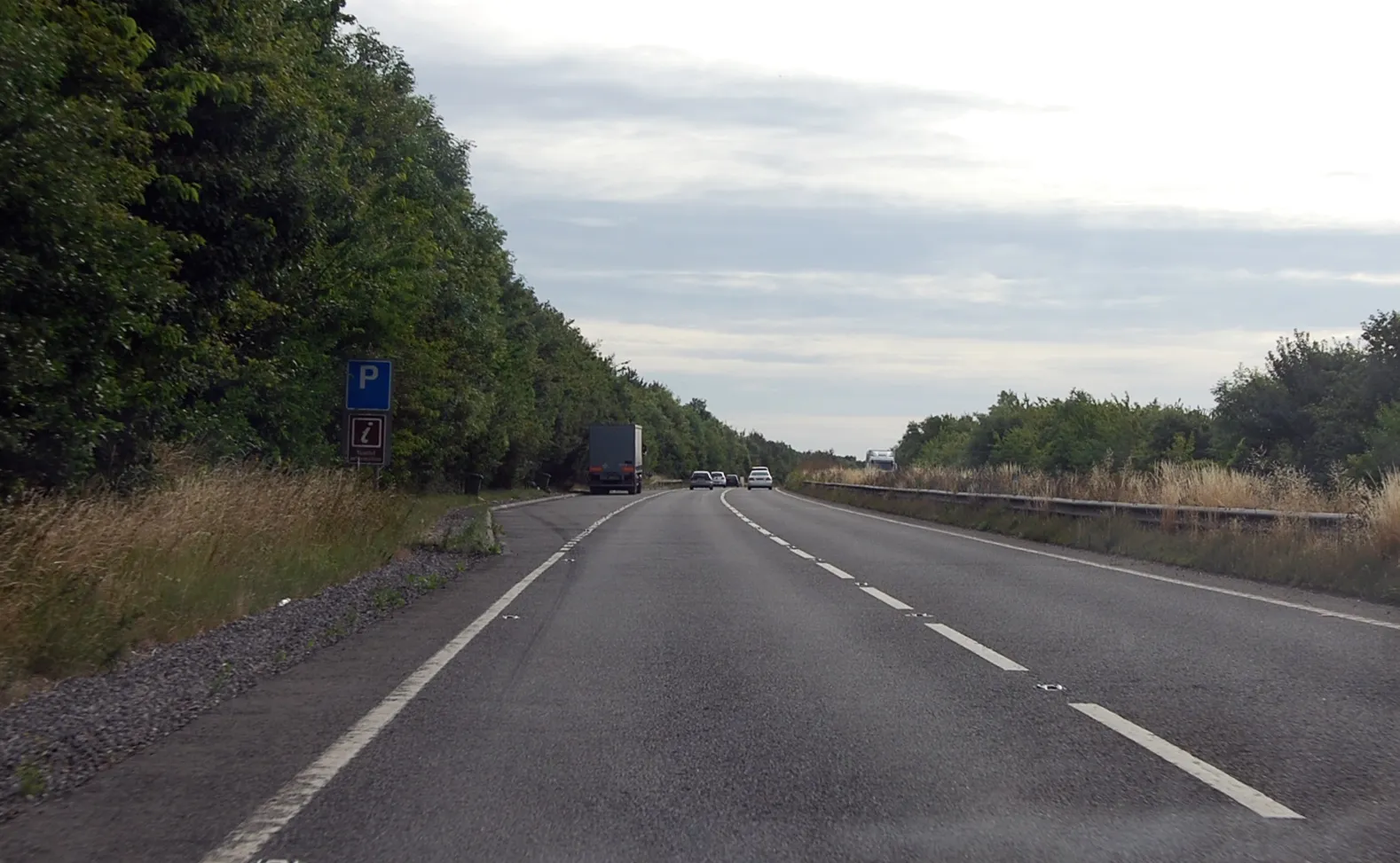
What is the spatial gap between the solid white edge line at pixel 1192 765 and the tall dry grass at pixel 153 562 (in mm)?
6453

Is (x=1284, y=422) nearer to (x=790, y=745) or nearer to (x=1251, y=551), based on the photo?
(x=1251, y=551)

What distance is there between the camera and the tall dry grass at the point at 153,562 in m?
8.93

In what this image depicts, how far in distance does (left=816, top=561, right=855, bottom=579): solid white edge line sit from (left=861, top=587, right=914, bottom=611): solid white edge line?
5.62ft

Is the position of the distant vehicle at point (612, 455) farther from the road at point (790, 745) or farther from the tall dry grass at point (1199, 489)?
the road at point (790, 745)

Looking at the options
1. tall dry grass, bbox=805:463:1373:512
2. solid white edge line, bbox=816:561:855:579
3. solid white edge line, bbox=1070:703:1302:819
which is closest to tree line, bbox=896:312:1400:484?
tall dry grass, bbox=805:463:1373:512

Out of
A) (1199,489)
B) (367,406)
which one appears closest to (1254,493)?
(1199,489)

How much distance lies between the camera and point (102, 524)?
37.1ft

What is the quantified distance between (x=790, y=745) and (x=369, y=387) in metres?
14.5

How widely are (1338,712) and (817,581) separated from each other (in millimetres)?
8786

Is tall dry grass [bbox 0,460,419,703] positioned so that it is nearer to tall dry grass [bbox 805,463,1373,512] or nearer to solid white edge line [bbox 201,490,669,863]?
solid white edge line [bbox 201,490,669,863]

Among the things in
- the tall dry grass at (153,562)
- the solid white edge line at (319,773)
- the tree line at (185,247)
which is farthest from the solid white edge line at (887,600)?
the tree line at (185,247)

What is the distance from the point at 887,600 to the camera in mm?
13820

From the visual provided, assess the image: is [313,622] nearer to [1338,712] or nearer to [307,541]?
[307,541]

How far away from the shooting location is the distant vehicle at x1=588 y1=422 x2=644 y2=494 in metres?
71.9
